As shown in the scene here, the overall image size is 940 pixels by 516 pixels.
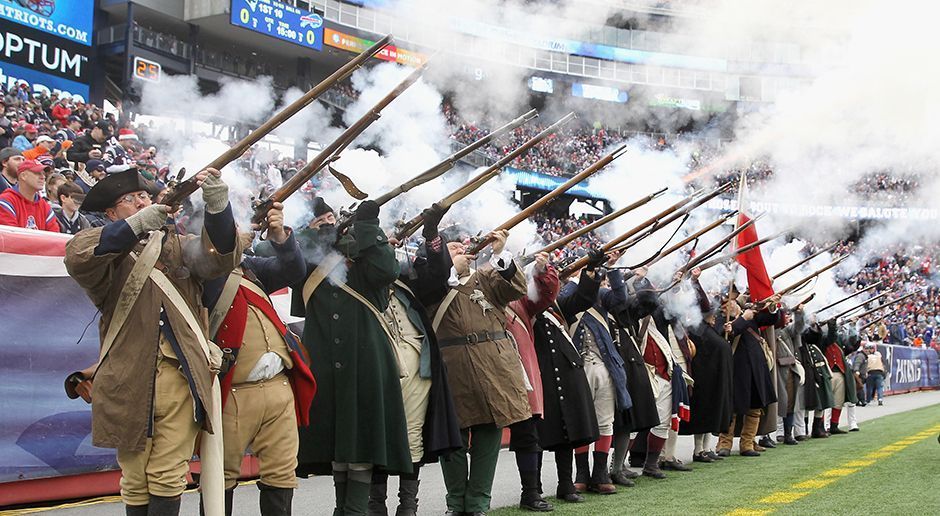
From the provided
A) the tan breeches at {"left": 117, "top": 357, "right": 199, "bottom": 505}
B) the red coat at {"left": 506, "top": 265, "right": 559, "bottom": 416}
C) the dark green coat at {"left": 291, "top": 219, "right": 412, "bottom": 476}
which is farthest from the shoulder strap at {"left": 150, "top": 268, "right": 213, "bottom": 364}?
the red coat at {"left": 506, "top": 265, "right": 559, "bottom": 416}

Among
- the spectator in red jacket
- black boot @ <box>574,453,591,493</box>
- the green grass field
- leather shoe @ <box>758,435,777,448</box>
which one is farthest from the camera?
leather shoe @ <box>758,435,777,448</box>

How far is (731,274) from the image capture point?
12.9m

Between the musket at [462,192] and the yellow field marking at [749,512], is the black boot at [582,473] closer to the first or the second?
the yellow field marking at [749,512]

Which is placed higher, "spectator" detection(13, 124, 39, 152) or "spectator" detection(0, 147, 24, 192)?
"spectator" detection(13, 124, 39, 152)

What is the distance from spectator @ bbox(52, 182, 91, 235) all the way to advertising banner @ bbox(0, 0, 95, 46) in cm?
1752

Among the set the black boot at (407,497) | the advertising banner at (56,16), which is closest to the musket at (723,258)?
→ the black boot at (407,497)

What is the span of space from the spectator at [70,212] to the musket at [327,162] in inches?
152

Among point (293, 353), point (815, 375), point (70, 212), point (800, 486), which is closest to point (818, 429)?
point (815, 375)

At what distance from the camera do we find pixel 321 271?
18.9ft

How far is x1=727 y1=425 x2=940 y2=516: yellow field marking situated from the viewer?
280 inches

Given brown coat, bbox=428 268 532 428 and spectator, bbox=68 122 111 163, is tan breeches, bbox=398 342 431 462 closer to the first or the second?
brown coat, bbox=428 268 532 428

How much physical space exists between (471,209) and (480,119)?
1141 centimetres

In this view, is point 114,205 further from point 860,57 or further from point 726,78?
point 726,78

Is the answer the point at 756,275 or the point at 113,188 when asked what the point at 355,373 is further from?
the point at 756,275
